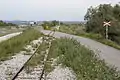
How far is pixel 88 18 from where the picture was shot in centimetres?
5234

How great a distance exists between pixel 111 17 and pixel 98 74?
3588cm

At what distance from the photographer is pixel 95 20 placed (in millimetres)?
47438

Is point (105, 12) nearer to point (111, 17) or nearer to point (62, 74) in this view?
point (111, 17)

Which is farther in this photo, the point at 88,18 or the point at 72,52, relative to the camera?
the point at 88,18

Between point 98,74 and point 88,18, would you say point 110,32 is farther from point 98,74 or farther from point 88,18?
point 98,74

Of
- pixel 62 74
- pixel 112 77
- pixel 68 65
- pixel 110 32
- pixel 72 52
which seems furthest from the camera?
pixel 110 32

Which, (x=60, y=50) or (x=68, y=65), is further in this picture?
(x=60, y=50)

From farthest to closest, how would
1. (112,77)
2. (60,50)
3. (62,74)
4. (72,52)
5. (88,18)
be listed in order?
(88,18) → (60,50) → (72,52) → (62,74) → (112,77)

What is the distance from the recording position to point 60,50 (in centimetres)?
2120

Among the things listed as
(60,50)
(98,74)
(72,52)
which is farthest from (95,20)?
(98,74)

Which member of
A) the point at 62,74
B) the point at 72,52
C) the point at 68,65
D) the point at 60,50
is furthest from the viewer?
the point at 60,50

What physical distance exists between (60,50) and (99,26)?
86.5ft

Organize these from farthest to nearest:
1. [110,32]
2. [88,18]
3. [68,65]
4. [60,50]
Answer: [88,18] → [110,32] → [60,50] → [68,65]

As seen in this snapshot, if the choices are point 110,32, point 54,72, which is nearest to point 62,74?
point 54,72
